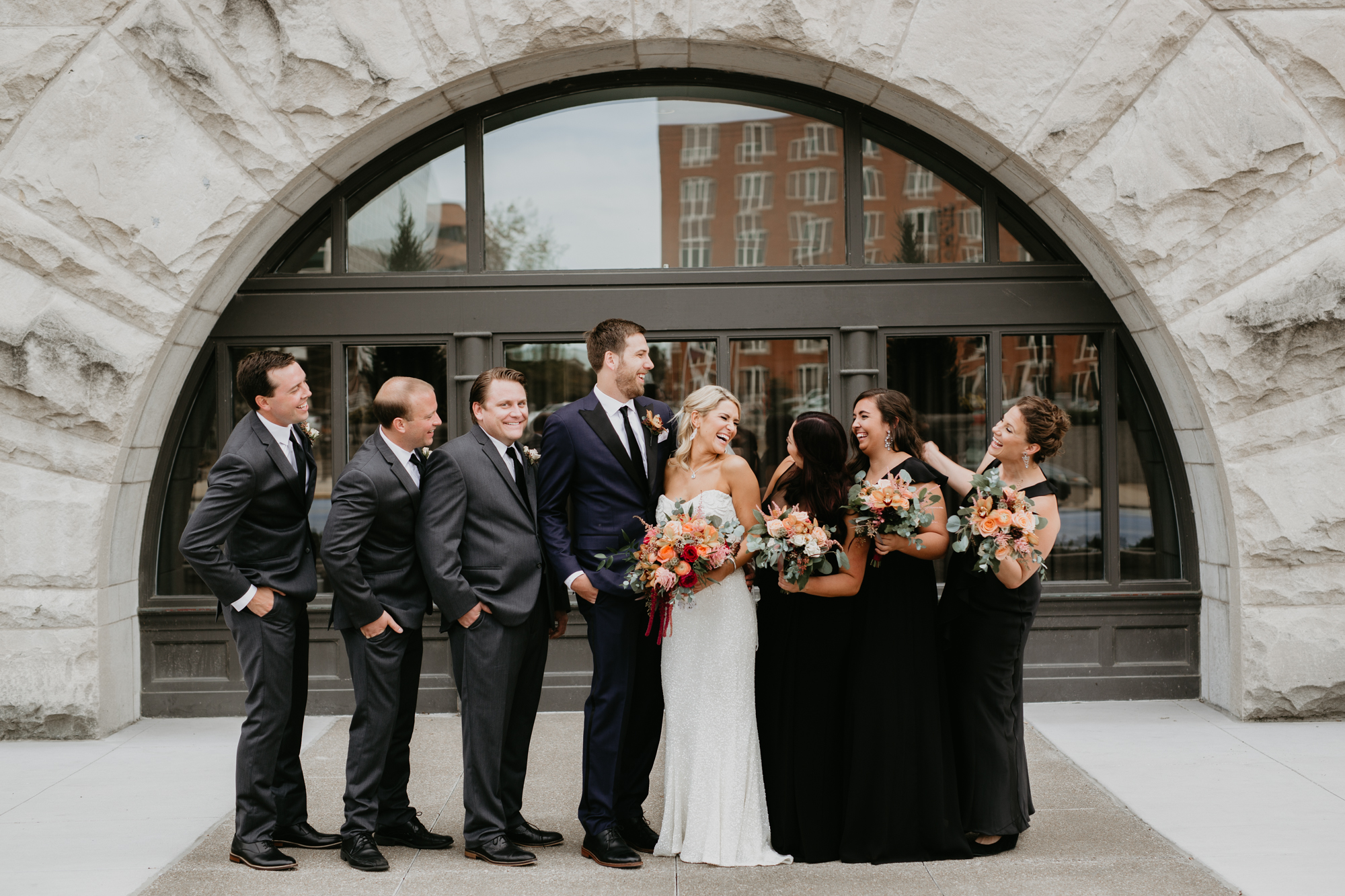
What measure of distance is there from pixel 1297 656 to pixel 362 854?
5.28 metres

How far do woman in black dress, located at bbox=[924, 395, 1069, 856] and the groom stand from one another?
51.9 inches

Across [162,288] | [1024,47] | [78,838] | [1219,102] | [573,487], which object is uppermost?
[1024,47]

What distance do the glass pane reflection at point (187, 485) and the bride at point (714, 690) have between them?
153 inches

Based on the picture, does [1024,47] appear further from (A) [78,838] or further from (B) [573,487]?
(A) [78,838]

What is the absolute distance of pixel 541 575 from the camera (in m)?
4.34

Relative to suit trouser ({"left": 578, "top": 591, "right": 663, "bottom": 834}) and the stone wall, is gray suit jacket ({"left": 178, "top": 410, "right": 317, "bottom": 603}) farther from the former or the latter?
the stone wall

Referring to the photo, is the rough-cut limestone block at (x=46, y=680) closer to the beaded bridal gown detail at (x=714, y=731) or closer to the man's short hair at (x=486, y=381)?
the man's short hair at (x=486, y=381)

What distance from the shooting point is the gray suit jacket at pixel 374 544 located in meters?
4.07

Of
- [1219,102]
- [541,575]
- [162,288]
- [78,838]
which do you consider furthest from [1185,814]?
[162,288]

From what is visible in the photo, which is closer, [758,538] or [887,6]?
[758,538]

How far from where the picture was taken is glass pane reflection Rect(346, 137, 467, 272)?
670 centimetres

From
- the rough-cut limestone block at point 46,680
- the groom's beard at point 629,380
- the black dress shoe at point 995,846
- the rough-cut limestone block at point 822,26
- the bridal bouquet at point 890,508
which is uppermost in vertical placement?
the rough-cut limestone block at point 822,26

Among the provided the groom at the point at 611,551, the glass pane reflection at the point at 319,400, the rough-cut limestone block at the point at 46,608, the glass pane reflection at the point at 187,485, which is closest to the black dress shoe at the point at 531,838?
the groom at the point at 611,551

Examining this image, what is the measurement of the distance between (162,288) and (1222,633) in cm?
672
